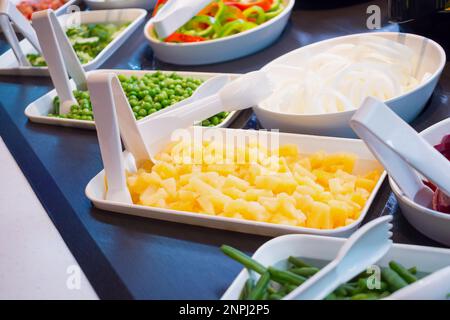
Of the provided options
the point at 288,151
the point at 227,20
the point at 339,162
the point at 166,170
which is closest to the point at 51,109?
the point at 227,20

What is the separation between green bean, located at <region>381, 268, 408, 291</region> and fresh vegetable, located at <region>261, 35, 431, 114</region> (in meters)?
0.52

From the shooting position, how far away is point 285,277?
94 centimetres

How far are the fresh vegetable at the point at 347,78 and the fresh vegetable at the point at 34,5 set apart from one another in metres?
1.70

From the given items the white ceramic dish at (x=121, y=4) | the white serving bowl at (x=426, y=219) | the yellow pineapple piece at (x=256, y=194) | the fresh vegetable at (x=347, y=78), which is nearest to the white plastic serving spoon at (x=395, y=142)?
the white serving bowl at (x=426, y=219)

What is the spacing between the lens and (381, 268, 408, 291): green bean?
91cm

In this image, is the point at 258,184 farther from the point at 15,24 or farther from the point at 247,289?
the point at 15,24

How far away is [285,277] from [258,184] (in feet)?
0.98

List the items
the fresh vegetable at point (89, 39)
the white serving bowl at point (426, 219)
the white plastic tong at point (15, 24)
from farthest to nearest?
the fresh vegetable at point (89, 39) → the white plastic tong at point (15, 24) → the white serving bowl at point (426, 219)

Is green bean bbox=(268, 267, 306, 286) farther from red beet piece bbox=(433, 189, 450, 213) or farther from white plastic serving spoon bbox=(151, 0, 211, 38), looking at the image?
white plastic serving spoon bbox=(151, 0, 211, 38)

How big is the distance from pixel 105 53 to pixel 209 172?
1.03 metres

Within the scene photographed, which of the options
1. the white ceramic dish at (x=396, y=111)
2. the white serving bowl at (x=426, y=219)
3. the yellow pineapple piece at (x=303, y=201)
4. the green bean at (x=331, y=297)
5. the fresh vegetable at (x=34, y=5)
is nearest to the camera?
the green bean at (x=331, y=297)

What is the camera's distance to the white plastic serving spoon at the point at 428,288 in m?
0.79

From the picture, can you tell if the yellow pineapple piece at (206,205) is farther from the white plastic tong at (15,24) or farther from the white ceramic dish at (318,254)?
the white plastic tong at (15,24)
